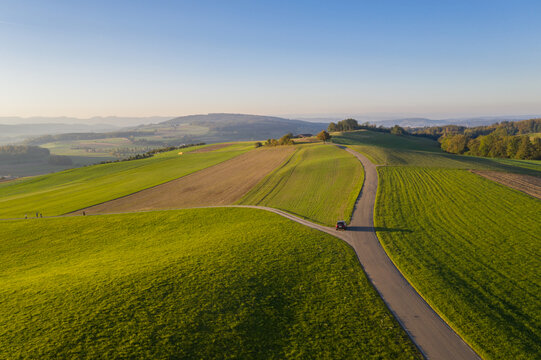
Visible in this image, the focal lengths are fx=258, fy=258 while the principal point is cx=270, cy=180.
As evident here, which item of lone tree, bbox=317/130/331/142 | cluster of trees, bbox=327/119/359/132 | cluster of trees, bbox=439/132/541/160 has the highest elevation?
cluster of trees, bbox=327/119/359/132

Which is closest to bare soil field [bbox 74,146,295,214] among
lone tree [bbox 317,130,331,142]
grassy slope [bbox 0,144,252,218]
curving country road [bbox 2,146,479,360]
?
grassy slope [bbox 0,144,252,218]

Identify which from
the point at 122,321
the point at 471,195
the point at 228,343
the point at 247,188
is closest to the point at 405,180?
the point at 471,195

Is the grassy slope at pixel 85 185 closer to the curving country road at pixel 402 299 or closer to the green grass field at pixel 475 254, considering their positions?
the curving country road at pixel 402 299

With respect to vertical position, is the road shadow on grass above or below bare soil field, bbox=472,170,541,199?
below

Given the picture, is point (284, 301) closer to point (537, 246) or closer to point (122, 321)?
point (122, 321)

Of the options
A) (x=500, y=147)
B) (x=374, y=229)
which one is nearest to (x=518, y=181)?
(x=374, y=229)

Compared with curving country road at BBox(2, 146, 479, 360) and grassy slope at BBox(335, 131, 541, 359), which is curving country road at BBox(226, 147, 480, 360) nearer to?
curving country road at BBox(2, 146, 479, 360)

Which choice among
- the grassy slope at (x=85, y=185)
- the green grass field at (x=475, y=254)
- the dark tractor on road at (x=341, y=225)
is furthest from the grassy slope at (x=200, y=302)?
the grassy slope at (x=85, y=185)
